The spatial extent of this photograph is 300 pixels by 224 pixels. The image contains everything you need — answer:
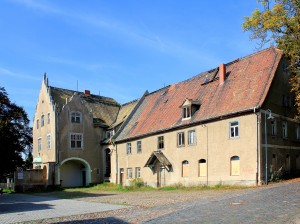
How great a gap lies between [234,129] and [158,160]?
9912 mm

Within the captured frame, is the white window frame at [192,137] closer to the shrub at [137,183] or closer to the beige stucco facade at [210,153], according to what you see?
the beige stucco facade at [210,153]

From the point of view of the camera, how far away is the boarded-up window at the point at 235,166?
28469mm

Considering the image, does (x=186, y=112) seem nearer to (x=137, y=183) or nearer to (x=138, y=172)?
(x=137, y=183)

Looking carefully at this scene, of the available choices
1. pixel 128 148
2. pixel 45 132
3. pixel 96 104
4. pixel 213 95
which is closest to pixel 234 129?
pixel 213 95

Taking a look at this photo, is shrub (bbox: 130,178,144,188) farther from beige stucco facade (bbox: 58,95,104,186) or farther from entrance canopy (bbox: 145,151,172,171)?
beige stucco facade (bbox: 58,95,104,186)

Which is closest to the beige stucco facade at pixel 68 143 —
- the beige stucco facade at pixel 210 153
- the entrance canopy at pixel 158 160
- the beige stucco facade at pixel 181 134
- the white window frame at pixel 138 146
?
the beige stucco facade at pixel 181 134

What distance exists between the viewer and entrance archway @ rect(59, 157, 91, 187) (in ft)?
151

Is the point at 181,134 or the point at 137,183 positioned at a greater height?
the point at 181,134

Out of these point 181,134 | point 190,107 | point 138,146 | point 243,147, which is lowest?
point 138,146

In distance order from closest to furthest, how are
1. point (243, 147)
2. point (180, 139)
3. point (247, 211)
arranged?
point (247, 211)
point (243, 147)
point (180, 139)

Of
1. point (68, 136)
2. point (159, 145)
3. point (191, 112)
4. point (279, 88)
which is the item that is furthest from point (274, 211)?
point (68, 136)

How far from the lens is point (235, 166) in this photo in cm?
2869

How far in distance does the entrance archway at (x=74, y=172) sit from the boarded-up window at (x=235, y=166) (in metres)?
22.6

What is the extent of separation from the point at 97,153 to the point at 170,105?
532 inches
